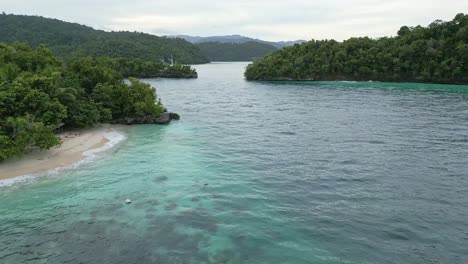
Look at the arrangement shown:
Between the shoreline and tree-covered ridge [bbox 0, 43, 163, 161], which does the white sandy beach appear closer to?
the shoreline

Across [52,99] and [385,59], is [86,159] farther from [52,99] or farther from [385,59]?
[385,59]

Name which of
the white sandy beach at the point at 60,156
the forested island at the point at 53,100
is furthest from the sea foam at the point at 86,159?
the forested island at the point at 53,100

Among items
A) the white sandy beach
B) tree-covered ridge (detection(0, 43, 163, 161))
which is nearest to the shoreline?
the white sandy beach

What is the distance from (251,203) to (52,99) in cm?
2718

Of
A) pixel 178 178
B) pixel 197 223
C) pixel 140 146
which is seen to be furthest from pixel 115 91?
pixel 197 223

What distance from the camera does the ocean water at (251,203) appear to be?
1744 centimetres

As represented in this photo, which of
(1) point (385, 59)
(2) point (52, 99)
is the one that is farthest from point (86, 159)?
(1) point (385, 59)

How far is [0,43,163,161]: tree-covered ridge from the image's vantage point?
1234 inches

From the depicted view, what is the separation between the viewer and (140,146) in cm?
3872

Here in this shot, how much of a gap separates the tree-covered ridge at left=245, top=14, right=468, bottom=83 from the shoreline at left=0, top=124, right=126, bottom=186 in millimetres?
118800

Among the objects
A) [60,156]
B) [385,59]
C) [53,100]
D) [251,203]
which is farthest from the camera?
[385,59]

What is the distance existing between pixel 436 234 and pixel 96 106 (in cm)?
→ 4172

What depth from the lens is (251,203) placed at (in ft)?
77.2

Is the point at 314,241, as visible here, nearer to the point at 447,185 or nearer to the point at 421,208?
the point at 421,208
